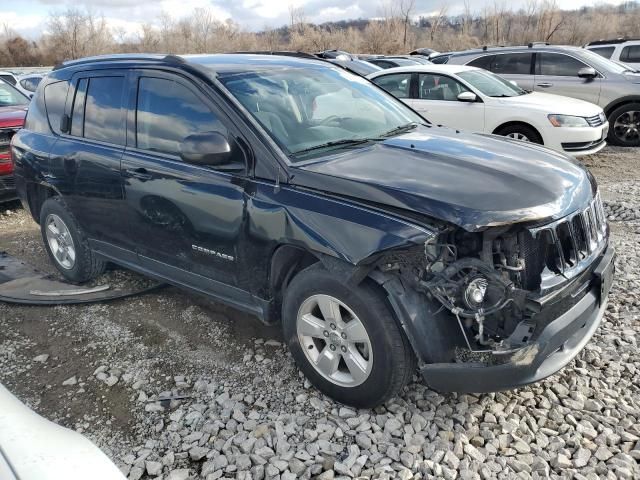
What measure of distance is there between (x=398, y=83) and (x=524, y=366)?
747 cm

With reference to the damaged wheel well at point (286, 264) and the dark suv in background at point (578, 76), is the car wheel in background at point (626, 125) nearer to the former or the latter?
the dark suv in background at point (578, 76)

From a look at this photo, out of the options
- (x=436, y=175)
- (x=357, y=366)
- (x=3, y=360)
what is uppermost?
(x=436, y=175)

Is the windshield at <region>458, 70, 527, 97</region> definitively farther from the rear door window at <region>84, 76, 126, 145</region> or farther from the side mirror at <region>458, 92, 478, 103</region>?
the rear door window at <region>84, 76, 126, 145</region>

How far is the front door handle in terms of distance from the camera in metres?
3.65

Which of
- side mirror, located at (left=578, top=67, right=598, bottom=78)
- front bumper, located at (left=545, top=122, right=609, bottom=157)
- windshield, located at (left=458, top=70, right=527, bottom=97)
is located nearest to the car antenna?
front bumper, located at (left=545, top=122, right=609, bottom=157)

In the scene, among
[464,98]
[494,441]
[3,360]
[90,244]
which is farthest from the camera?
[464,98]

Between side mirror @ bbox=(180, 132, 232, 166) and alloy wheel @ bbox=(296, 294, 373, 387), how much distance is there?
0.95 m

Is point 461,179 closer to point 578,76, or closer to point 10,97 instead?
point 10,97

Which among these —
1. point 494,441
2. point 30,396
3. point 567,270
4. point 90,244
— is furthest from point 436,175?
point 90,244

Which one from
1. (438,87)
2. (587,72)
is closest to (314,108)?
(438,87)

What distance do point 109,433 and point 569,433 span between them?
2415 mm

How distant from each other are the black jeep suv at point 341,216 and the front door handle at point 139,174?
12 millimetres

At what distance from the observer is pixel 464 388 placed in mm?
2605

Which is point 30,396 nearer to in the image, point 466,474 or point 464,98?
point 466,474
